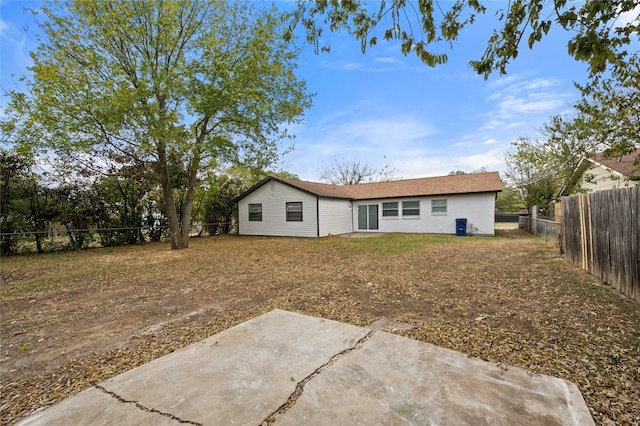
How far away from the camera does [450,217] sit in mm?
15648

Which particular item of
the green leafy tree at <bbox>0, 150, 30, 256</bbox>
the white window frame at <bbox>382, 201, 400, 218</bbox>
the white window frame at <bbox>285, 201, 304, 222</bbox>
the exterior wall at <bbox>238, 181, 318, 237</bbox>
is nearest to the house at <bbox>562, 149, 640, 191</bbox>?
the white window frame at <bbox>382, 201, 400, 218</bbox>

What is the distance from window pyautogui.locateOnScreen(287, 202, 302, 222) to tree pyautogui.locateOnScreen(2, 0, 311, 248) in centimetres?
471

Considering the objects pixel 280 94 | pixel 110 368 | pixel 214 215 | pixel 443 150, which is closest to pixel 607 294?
pixel 110 368

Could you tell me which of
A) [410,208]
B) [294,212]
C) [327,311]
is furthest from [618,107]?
[294,212]

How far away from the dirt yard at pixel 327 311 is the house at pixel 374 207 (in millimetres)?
7441

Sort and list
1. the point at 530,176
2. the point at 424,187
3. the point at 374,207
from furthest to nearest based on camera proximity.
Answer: the point at 530,176 < the point at 374,207 < the point at 424,187

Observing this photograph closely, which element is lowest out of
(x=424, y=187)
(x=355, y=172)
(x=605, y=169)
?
(x=424, y=187)

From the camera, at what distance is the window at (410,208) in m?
16.5

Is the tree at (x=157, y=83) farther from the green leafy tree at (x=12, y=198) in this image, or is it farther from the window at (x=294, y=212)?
the window at (x=294, y=212)

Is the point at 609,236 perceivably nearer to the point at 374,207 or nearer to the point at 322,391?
the point at 322,391

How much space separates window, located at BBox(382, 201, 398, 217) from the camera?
17.2 metres

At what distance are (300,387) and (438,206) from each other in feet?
50.5

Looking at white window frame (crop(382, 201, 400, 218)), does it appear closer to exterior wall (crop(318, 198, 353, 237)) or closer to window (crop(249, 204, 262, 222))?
exterior wall (crop(318, 198, 353, 237))

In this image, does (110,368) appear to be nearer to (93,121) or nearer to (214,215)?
(93,121)
